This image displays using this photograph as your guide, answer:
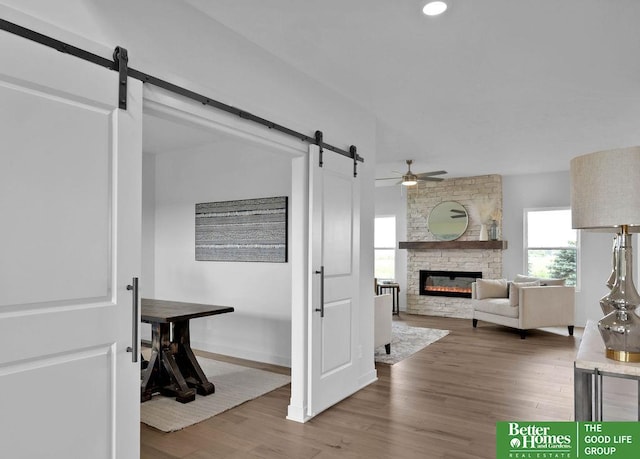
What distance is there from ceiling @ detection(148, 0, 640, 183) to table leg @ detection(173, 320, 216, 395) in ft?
8.36

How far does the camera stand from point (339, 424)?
3.25 m

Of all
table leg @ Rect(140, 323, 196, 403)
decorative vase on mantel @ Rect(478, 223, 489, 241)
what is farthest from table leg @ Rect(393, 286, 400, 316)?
table leg @ Rect(140, 323, 196, 403)

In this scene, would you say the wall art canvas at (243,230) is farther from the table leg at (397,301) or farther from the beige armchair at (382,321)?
the table leg at (397,301)

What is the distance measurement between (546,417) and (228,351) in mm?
3426

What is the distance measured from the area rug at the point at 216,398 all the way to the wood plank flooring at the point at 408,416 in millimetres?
107

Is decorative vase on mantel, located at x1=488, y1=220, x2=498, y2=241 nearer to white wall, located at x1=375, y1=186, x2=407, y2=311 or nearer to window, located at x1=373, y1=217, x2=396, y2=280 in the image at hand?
white wall, located at x1=375, y1=186, x2=407, y2=311

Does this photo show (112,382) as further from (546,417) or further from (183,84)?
(546,417)

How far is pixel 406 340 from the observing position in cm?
624

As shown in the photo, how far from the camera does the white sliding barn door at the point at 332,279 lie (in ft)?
11.1

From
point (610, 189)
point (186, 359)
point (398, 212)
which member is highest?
point (398, 212)

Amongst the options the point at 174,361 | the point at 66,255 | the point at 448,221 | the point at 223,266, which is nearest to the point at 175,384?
the point at 174,361

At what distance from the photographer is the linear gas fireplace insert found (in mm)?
8328

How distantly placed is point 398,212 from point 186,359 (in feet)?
20.2

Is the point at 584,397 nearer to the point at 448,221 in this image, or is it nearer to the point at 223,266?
the point at 223,266
